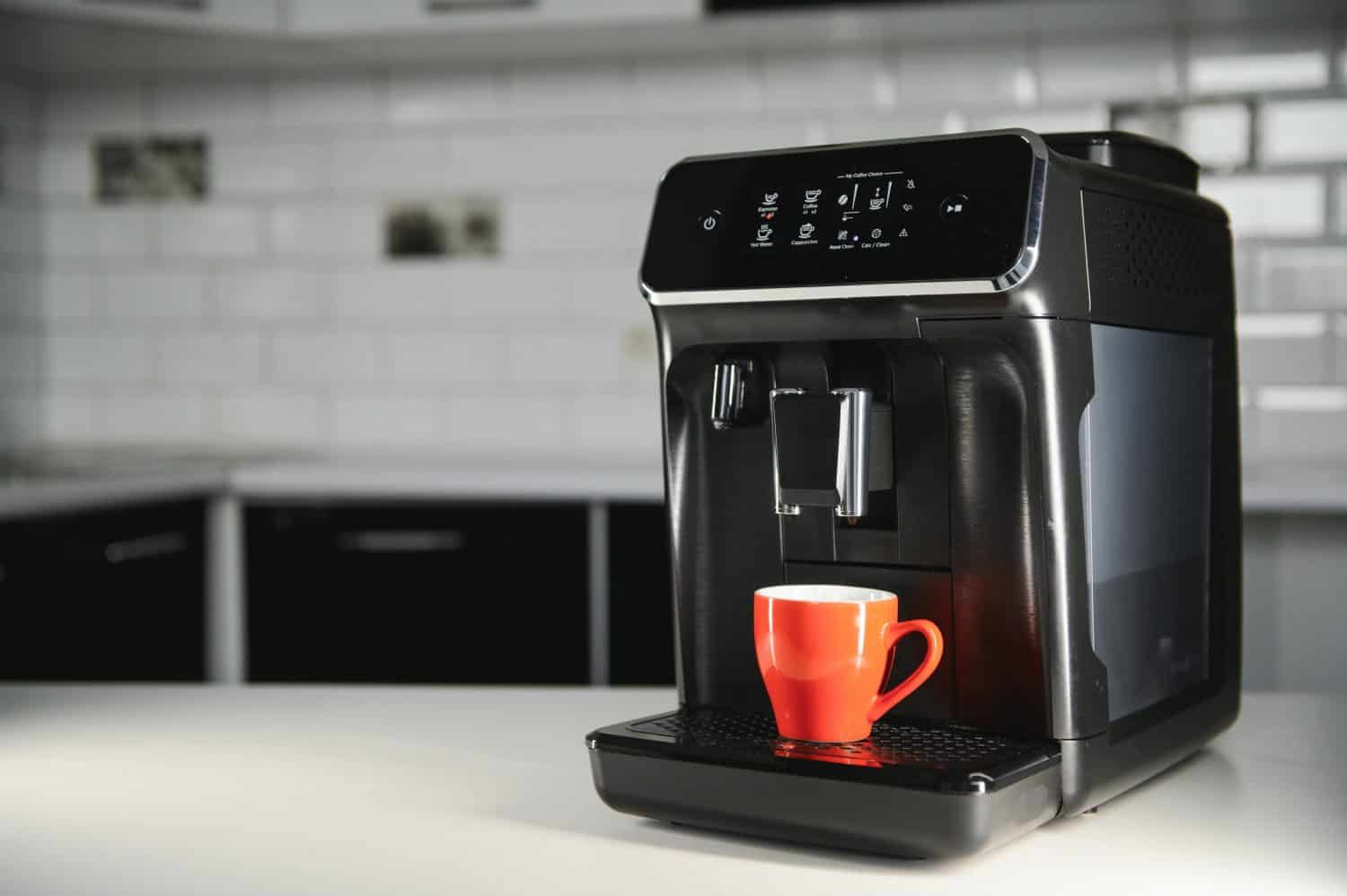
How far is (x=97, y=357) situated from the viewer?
2.93 metres

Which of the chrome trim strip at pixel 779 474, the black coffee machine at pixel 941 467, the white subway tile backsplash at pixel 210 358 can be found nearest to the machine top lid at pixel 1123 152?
the black coffee machine at pixel 941 467

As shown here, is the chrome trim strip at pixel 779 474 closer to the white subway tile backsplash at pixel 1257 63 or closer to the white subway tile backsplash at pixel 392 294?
the white subway tile backsplash at pixel 1257 63

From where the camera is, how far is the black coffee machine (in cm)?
69

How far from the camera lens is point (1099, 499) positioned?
0.75 metres

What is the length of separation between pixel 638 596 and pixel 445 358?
831 mm

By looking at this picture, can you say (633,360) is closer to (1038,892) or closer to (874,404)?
(874,404)

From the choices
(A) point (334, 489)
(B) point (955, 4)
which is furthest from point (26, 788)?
(B) point (955, 4)

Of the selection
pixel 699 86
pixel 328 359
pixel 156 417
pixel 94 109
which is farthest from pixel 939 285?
pixel 94 109

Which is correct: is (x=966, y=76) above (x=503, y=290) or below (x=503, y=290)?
above

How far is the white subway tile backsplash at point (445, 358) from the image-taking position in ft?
9.03

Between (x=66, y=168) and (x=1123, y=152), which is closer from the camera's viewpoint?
(x=1123, y=152)

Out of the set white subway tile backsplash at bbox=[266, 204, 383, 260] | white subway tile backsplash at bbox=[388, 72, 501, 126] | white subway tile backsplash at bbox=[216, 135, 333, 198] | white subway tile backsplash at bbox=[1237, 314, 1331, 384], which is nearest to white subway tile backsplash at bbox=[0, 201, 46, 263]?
white subway tile backsplash at bbox=[216, 135, 333, 198]

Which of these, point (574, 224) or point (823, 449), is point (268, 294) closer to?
point (574, 224)

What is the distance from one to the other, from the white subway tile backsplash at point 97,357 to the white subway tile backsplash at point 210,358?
0.14 feet
